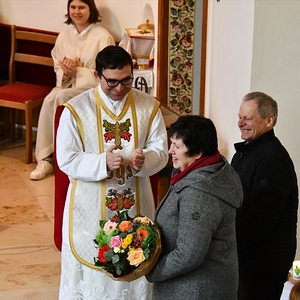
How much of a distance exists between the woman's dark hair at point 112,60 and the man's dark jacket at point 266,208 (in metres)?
0.62

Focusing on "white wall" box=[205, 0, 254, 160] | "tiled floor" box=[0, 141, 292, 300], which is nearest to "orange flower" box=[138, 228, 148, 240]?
"tiled floor" box=[0, 141, 292, 300]

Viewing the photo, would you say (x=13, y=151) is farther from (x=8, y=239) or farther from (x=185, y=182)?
(x=185, y=182)

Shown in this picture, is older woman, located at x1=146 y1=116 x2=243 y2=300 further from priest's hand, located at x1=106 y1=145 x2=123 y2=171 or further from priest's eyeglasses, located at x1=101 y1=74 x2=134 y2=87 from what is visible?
priest's eyeglasses, located at x1=101 y1=74 x2=134 y2=87

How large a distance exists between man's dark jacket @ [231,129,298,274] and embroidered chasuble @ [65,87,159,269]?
478 millimetres

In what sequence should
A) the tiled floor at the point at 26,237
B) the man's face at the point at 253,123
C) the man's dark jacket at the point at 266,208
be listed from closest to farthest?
the man's dark jacket at the point at 266,208 → the man's face at the point at 253,123 → the tiled floor at the point at 26,237

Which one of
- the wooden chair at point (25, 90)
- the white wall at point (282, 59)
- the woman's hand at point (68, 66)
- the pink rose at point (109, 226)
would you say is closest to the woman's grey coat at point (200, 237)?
the pink rose at point (109, 226)

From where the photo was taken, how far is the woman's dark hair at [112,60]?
7.70 ft

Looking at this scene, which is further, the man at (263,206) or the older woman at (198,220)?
the man at (263,206)

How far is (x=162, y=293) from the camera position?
1.97 m

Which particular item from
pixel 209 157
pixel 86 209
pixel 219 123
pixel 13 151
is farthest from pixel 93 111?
pixel 13 151

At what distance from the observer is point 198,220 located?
1.78m

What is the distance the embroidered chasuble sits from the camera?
254 cm

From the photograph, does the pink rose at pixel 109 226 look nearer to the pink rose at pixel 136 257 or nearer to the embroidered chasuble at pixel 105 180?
the pink rose at pixel 136 257

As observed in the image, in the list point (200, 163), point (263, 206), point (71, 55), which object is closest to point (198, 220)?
point (200, 163)
